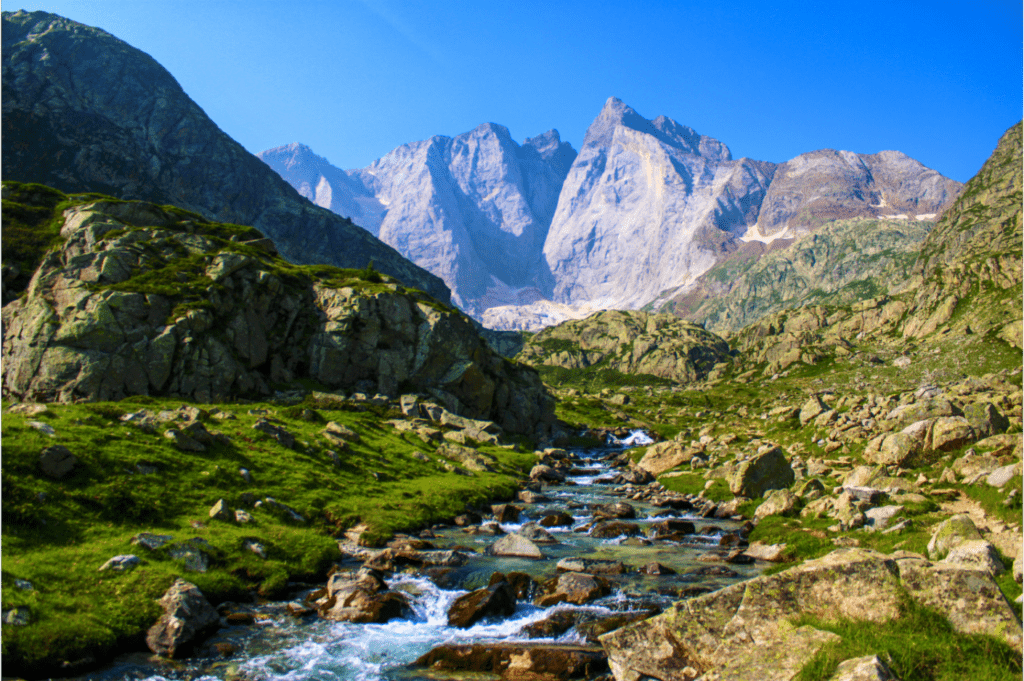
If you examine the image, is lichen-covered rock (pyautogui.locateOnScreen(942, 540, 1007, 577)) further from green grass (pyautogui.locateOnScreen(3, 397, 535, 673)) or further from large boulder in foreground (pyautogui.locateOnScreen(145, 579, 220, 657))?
green grass (pyautogui.locateOnScreen(3, 397, 535, 673))

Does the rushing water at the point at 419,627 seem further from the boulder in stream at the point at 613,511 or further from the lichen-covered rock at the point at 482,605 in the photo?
the boulder in stream at the point at 613,511

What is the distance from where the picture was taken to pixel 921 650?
11.0 m

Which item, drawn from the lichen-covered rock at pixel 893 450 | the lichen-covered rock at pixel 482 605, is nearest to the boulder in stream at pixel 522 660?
the lichen-covered rock at pixel 482 605

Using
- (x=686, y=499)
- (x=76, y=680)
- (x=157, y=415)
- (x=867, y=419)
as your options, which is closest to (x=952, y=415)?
(x=867, y=419)

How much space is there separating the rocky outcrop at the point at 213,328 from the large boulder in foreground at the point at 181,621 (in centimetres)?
5347

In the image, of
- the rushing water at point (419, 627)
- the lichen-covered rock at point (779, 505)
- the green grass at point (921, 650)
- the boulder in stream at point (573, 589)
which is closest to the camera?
the green grass at point (921, 650)

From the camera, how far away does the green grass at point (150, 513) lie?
17312mm

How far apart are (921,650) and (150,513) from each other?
30.2m

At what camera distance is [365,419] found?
210 ft

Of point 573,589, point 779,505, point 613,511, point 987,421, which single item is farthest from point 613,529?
point 987,421

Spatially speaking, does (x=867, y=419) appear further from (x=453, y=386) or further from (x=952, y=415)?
(x=453, y=386)

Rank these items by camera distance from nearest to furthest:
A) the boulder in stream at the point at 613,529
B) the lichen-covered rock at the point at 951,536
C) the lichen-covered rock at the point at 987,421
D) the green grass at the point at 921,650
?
the green grass at the point at 921,650 → the lichen-covered rock at the point at 951,536 → the lichen-covered rock at the point at 987,421 → the boulder in stream at the point at 613,529

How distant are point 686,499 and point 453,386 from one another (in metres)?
57.9

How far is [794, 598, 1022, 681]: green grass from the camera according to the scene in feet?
34.5
